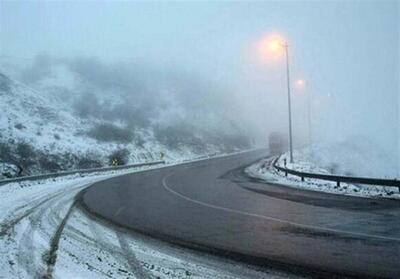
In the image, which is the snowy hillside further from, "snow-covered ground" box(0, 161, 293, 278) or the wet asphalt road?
"snow-covered ground" box(0, 161, 293, 278)

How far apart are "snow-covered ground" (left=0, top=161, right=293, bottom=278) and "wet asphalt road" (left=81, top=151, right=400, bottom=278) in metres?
0.65

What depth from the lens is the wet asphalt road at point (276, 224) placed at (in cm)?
894

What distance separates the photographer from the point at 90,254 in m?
9.59

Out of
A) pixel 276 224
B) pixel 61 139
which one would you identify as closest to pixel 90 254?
pixel 276 224

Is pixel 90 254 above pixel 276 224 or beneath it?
above

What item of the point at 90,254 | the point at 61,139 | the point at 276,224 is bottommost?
the point at 61,139

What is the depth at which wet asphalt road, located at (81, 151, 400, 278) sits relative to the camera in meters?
8.94

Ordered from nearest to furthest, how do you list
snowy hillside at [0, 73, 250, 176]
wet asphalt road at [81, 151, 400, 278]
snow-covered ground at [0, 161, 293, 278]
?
1. snow-covered ground at [0, 161, 293, 278]
2. wet asphalt road at [81, 151, 400, 278]
3. snowy hillside at [0, 73, 250, 176]

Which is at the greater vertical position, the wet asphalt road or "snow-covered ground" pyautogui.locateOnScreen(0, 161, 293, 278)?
"snow-covered ground" pyautogui.locateOnScreen(0, 161, 293, 278)

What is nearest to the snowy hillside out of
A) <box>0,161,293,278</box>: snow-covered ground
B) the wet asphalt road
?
A: the wet asphalt road

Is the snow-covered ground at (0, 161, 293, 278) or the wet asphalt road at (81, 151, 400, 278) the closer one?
the snow-covered ground at (0, 161, 293, 278)

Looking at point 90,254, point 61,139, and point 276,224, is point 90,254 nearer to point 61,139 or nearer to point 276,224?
point 276,224

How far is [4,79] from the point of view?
64750 millimetres

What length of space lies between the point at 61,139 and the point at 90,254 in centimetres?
3906
